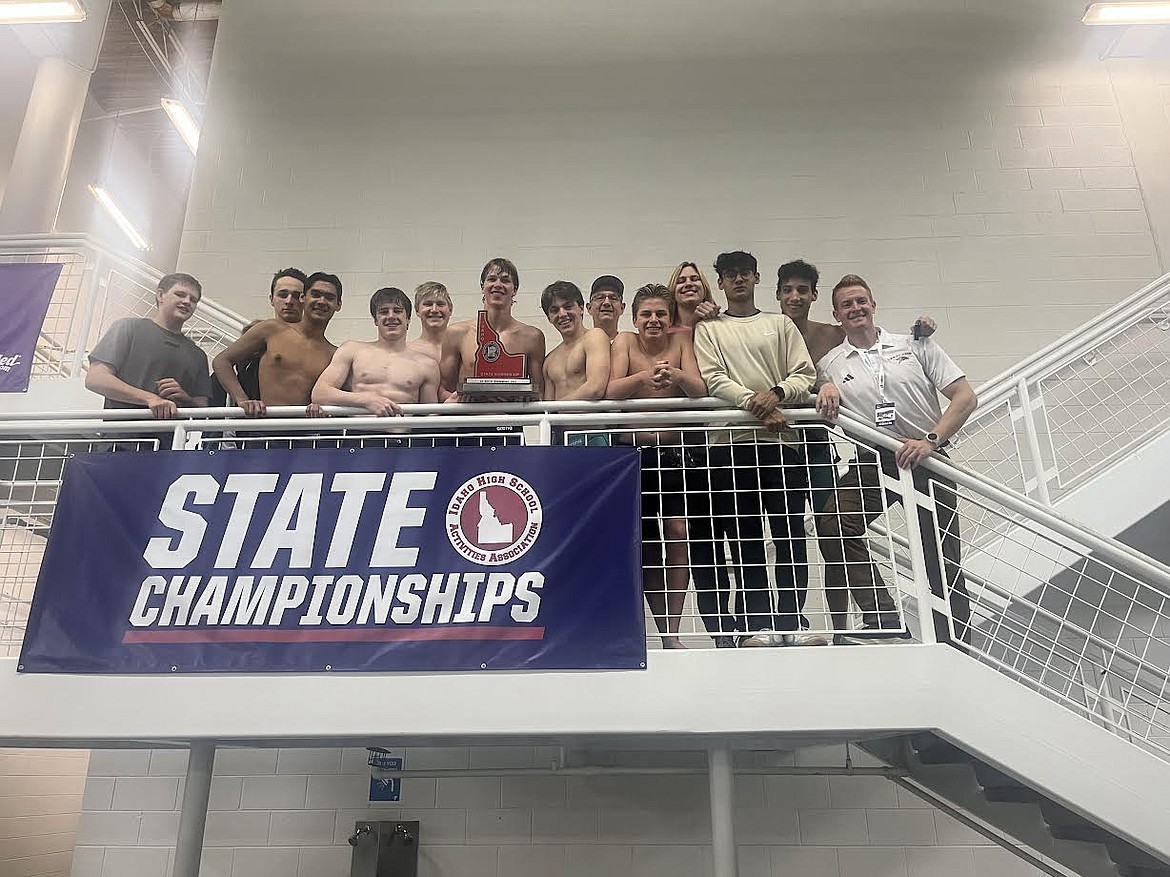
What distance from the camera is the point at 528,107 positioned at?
20.2ft

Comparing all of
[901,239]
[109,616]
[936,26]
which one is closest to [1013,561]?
[901,239]

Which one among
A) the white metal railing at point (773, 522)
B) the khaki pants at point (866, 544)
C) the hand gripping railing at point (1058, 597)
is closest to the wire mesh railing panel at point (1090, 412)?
the hand gripping railing at point (1058, 597)

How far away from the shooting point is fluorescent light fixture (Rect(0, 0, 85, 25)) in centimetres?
551

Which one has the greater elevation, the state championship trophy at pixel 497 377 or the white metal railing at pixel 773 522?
the state championship trophy at pixel 497 377

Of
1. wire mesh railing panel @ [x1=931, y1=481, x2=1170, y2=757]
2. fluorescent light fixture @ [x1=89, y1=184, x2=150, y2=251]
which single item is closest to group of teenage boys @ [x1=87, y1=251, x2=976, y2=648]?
wire mesh railing panel @ [x1=931, y1=481, x2=1170, y2=757]

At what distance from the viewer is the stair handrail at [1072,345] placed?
4207 millimetres

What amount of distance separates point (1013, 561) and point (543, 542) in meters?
2.22

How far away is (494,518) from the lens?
303cm

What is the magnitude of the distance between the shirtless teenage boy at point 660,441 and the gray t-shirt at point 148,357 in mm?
1958

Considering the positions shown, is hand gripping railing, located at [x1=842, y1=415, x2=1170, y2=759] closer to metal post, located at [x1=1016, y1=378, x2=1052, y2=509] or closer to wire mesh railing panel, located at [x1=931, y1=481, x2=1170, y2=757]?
wire mesh railing panel, located at [x1=931, y1=481, x2=1170, y2=757]

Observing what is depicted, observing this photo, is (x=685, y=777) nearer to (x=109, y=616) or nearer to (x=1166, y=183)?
(x=109, y=616)

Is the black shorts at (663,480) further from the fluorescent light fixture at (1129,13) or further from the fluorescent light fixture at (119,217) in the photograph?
the fluorescent light fixture at (119,217)

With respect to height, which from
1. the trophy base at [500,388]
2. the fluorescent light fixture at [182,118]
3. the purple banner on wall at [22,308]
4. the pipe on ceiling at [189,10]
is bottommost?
the trophy base at [500,388]

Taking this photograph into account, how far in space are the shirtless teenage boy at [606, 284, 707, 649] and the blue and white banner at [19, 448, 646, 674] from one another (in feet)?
0.62
